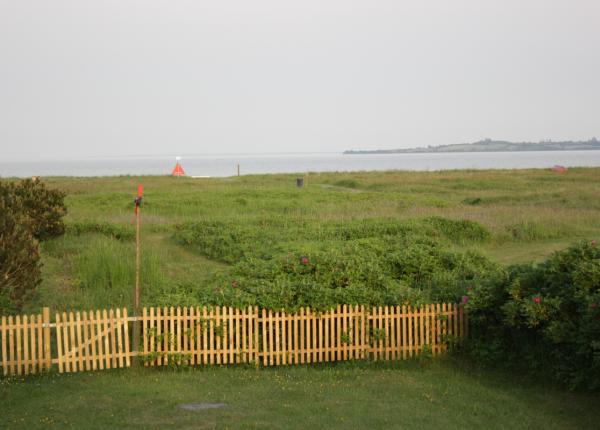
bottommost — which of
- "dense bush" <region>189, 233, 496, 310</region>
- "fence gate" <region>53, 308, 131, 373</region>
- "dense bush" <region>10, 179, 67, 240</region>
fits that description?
"fence gate" <region>53, 308, 131, 373</region>

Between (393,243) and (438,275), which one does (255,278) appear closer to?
(438,275)

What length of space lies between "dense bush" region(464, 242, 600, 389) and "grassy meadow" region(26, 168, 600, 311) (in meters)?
4.99

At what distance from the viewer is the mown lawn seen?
7.86 m

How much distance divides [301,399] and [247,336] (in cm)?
227

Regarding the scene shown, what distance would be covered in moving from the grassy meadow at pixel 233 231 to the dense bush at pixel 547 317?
196 inches

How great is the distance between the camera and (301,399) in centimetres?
870

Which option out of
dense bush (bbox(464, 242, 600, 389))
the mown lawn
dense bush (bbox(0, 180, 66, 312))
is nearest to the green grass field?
the mown lawn

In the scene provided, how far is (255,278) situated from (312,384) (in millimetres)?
4041

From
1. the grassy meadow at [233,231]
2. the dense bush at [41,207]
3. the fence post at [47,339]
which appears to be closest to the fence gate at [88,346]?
the fence post at [47,339]

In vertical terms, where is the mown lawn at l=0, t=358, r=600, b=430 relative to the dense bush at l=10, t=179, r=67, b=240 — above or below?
below

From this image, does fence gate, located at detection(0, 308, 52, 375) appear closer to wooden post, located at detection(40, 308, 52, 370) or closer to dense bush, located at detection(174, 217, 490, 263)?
wooden post, located at detection(40, 308, 52, 370)

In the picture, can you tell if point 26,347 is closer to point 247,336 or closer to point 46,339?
point 46,339

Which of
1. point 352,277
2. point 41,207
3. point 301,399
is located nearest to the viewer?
point 301,399

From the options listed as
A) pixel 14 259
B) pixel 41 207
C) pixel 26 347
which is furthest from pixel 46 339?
pixel 41 207
